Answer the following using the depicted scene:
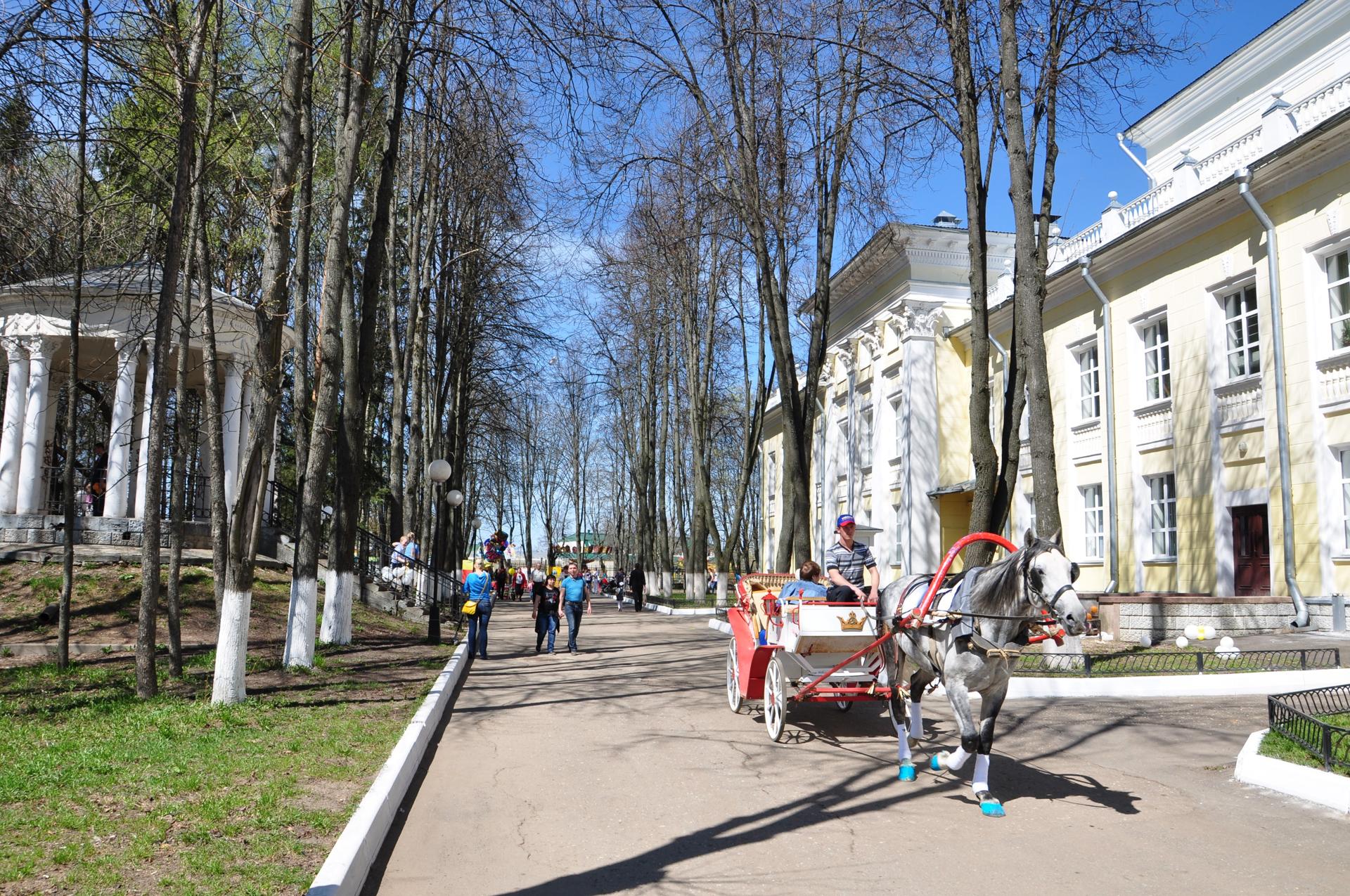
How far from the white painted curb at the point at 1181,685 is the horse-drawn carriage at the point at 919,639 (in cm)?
394

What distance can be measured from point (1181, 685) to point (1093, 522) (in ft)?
48.4

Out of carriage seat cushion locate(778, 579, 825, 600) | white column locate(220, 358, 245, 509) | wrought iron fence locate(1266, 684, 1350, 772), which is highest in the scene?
white column locate(220, 358, 245, 509)

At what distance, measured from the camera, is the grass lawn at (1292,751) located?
24.1 feet

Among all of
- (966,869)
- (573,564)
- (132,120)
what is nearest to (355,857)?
(966,869)

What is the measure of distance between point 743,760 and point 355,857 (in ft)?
14.1

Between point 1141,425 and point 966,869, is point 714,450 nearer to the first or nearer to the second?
point 1141,425

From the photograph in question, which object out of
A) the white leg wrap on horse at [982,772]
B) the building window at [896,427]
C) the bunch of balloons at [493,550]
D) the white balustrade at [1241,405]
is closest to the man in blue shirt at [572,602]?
the white leg wrap on horse at [982,772]

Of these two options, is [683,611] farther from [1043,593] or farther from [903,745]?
[1043,593]

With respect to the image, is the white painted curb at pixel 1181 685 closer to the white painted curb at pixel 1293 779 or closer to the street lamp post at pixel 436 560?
the white painted curb at pixel 1293 779

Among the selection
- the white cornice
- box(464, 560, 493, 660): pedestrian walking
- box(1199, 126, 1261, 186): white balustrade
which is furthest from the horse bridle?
the white cornice

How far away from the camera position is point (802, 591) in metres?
9.98

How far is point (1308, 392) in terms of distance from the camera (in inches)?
719

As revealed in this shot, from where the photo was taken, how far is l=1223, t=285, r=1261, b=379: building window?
2038 centimetres

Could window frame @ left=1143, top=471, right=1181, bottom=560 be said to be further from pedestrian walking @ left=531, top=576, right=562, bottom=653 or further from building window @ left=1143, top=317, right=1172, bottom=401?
pedestrian walking @ left=531, top=576, right=562, bottom=653
